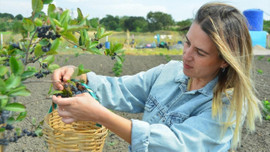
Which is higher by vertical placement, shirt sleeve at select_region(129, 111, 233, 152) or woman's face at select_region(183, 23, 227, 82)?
woman's face at select_region(183, 23, 227, 82)

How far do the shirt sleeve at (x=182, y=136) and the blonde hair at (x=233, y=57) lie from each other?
0.05 meters

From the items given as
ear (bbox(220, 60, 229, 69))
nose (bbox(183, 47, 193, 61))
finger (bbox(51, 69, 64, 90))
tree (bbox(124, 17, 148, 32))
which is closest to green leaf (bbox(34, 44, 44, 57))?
finger (bbox(51, 69, 64, 90))

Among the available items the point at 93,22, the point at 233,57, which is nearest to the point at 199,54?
the point at 233,57

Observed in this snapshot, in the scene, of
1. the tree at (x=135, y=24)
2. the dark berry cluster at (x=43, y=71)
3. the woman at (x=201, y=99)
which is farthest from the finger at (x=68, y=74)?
the tree at (x=135, y=24)

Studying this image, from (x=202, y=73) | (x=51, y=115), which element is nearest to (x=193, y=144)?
(x=202, y=73)

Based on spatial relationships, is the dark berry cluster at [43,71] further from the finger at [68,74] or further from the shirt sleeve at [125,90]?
the shirt sleeve at [125,90]

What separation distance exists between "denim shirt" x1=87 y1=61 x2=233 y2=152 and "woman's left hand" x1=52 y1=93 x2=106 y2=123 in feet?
0.60

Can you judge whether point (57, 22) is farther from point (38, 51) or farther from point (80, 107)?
point (80, 107)

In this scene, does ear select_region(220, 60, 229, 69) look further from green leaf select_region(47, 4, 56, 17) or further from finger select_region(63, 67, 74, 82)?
green leaf select_region(47, 4, 56, 17)

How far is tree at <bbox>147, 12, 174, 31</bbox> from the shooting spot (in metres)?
30.7

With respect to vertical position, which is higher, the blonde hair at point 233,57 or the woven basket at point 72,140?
the blonde hair at point 233,57

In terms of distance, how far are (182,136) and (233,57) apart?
440 mm

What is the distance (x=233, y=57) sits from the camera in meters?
1.37

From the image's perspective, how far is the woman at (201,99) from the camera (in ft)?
3.97
